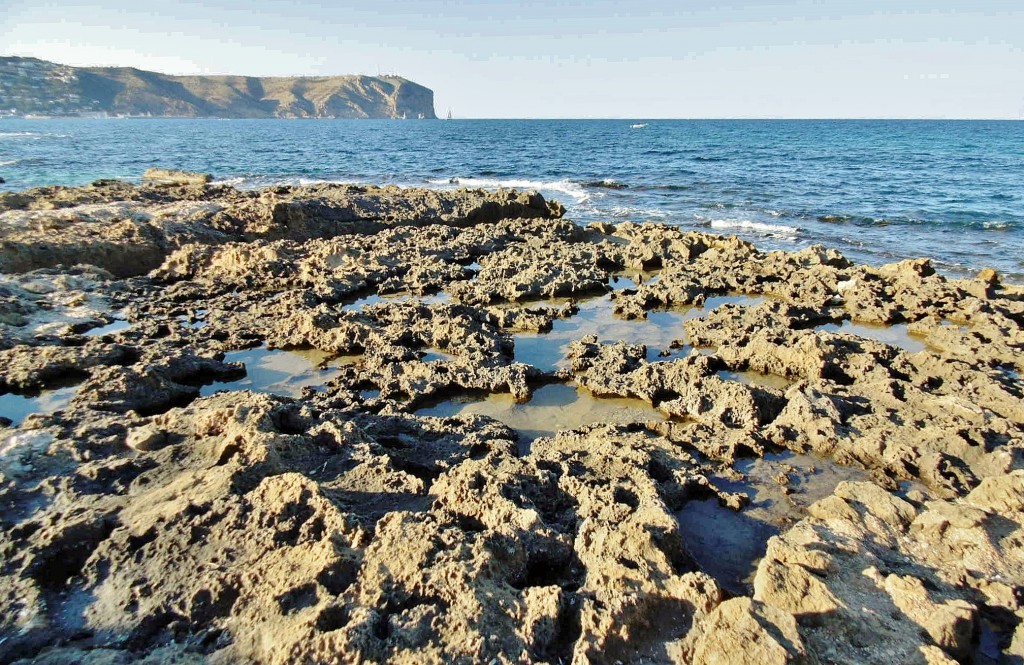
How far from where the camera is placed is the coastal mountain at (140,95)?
438 ft

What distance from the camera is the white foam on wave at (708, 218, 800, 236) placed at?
1791 cm

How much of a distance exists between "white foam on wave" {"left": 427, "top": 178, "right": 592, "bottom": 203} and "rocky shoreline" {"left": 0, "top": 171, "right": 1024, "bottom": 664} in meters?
17.7

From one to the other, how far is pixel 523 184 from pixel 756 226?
14455mm

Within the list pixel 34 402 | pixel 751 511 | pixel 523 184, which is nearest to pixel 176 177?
pixel 523 184

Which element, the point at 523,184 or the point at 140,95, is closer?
the point at 523,184

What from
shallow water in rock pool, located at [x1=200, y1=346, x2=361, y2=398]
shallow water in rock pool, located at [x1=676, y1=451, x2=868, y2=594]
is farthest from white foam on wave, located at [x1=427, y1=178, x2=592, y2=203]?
shallow water in rock pool, located at [x1=676, y1=451, x2=868, y2=594]

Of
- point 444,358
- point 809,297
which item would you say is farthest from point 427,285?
point 809,297

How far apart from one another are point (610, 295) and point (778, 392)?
4642 mm

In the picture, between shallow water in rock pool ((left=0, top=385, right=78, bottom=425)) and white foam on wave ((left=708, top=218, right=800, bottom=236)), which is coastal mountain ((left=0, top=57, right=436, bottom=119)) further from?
shallow water in rock pool ((left=0, top=385, right=78, bottom=425))

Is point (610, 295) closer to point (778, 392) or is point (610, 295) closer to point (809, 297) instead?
point (809, 297)

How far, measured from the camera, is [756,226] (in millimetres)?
18750

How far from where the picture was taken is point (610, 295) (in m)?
10.7

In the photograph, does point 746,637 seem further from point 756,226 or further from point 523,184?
point 523,184

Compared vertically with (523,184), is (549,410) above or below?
below
